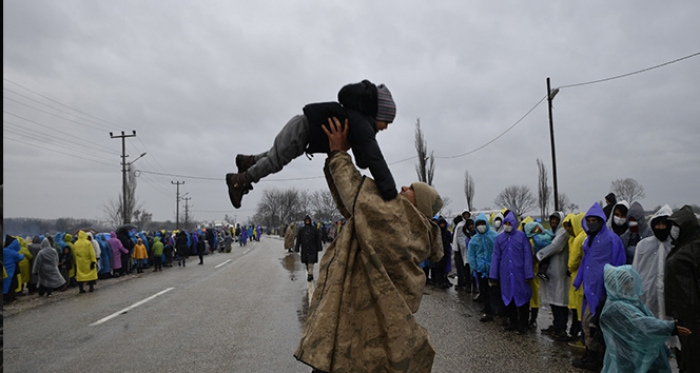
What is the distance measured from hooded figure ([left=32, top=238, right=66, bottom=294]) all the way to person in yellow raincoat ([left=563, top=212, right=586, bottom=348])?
48.4 feet

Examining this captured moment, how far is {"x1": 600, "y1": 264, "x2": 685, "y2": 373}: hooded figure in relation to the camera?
4.37m

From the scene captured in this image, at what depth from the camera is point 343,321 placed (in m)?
2.19

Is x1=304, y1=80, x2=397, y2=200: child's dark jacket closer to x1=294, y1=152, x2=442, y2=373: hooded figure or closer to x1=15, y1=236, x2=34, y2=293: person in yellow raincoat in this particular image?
x1=294, y1=152, x2=442, y2=373: hooded figure

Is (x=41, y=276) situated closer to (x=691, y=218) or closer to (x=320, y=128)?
(x=320, y=128)

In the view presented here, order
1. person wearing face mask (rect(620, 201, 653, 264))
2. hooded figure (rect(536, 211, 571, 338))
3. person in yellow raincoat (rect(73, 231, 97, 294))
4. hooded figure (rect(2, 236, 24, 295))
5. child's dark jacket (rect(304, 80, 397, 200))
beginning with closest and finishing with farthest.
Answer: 1. child's dark jacket (rect(304, 80, 397, 200))
2. person wearing face mask (rect(620, 201, 653, 264))
3. hooded figure (rect(536, 211, 571, 338))
4. hooded figure (rect(2, 236, 24, 295))
5. person in yellow raincoat (rect(73, 231, 97, 294))

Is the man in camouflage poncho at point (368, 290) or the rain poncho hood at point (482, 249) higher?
the man in camouflage poncho at point (368, 290)

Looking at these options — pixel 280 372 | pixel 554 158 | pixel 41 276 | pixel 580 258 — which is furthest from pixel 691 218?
pixel 41 276

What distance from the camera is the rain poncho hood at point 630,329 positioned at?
4.37m

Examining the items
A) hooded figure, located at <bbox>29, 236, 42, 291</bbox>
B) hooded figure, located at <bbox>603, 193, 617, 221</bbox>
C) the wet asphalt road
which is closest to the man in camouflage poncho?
the wet asphalt road

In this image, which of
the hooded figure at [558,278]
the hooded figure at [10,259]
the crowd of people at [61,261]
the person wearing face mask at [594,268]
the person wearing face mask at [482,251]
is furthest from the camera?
the crowd of people at [61,261]

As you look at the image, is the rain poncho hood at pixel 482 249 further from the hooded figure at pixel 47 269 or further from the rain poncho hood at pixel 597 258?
the hooded figure at pixel 47 269

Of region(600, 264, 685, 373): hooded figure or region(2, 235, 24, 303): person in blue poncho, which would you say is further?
region(2, 235, 24, 303): person in blue poncho

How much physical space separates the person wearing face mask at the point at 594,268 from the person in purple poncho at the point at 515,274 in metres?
1.56

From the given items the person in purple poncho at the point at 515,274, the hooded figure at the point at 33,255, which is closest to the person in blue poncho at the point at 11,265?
the hooded figure at the point at 33,255
